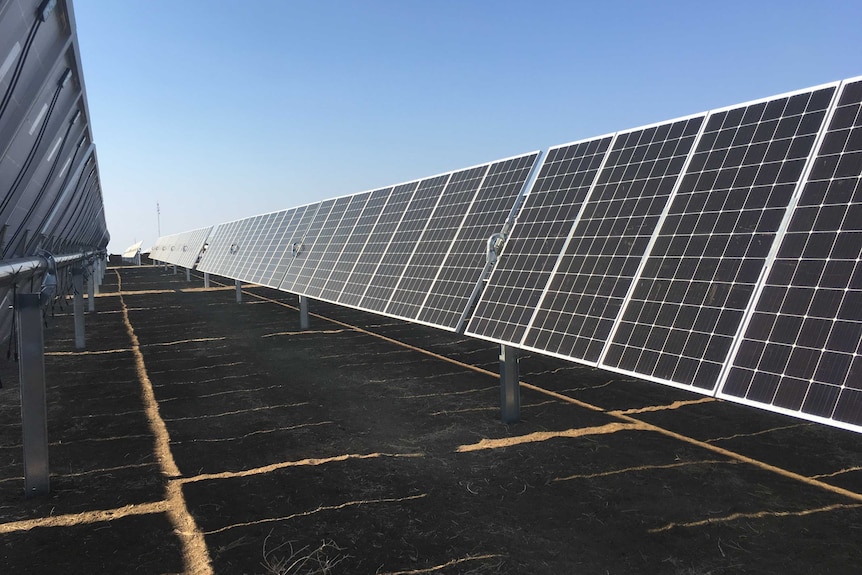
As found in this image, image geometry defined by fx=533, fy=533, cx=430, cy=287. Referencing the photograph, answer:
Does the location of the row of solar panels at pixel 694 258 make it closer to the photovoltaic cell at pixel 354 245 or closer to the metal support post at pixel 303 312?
the photovoltaic cell at pixel 354 245

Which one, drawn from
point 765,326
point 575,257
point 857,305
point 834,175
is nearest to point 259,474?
point 575,257

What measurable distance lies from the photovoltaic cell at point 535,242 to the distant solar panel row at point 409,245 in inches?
26.4

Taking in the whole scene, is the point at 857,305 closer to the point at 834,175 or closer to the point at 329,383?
the point at 834,175

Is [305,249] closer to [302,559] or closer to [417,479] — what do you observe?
[417,479]

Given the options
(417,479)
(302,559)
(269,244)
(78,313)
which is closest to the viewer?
(302,559)

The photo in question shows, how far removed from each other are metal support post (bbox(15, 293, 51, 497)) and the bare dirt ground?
369 millimetres

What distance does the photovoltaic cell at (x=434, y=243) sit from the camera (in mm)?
13500

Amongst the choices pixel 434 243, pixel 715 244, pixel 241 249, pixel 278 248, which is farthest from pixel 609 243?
pixel 241 249

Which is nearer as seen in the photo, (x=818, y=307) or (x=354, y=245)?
(x=818, y=307)

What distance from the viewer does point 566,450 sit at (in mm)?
9039

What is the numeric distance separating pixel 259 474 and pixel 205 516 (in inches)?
52.6

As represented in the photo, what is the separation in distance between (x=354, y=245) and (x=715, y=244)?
13.9m

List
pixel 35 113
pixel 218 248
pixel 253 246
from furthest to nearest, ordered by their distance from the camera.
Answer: pixel 218 248, pixel 253 246, pixel 35 113

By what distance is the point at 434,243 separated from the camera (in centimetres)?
1467
